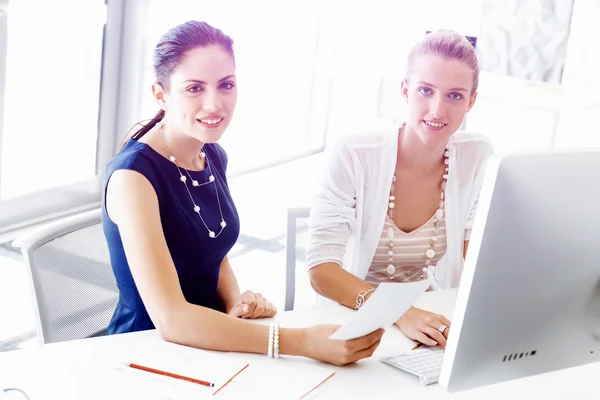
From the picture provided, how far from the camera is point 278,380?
5.23 feet

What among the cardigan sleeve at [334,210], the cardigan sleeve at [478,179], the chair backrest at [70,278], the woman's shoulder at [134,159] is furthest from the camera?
the cardigan sleeve at [478,179]

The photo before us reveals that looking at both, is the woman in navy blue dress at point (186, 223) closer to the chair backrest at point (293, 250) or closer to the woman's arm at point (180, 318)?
the woman's arm at point (180, 318)

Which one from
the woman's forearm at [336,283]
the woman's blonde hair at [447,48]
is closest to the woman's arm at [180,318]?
the woman's forearm at [336,283]

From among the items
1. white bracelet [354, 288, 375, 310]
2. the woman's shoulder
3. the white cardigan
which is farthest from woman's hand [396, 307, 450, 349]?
the woman's shoulder

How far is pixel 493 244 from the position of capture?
1.20 metres

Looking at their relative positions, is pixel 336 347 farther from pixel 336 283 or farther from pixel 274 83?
pixel 274 83

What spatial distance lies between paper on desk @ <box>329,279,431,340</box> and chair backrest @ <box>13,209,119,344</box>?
657 mm

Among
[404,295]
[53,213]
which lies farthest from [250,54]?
[404,295]

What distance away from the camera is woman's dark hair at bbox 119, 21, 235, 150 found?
2.07 metres

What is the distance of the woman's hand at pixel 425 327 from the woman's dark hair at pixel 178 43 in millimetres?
829

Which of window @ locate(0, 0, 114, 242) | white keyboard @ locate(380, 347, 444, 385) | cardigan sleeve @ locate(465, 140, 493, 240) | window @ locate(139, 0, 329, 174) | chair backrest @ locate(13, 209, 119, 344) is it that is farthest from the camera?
window @ locate(139, 0, 329, 174)

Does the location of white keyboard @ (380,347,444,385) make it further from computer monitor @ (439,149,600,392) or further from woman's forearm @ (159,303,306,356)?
computer monitor @ (439,149,600,392)

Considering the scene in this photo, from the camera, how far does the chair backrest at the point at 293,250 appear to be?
2316 mm

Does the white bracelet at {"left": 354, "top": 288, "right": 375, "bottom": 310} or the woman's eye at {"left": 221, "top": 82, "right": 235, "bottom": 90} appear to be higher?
the woman's eye at {"left": 221, "top": 82, "right": 235, "bottom": 90}
